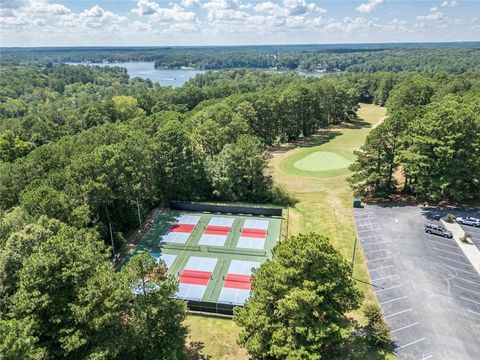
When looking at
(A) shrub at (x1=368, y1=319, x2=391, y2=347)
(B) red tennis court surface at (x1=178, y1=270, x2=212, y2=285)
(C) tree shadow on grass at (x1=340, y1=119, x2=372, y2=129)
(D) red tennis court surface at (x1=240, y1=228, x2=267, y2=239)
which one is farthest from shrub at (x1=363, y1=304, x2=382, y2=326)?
(C) tree shadow on grass at (x1=340, y1=119, x2=372, y2=129)

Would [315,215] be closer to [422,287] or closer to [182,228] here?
[422,287]

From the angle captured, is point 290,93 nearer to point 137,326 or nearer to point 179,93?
point 179,93

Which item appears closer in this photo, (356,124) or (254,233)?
(254,233)

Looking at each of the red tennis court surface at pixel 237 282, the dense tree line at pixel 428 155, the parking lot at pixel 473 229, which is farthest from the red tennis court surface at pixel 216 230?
the parking lot at pixel 473 229

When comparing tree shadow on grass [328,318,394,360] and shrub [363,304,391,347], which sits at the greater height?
shrub [363,304,391,347]

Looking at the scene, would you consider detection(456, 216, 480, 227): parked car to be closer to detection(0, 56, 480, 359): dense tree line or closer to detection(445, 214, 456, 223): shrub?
detection(445, 214, 456, 223): shrub

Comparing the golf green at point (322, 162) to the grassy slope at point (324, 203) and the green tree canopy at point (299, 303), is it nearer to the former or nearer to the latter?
the grassy slope at point (324, 203)

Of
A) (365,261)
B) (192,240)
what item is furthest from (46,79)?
(365,261)

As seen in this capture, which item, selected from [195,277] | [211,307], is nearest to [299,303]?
[211,307]
